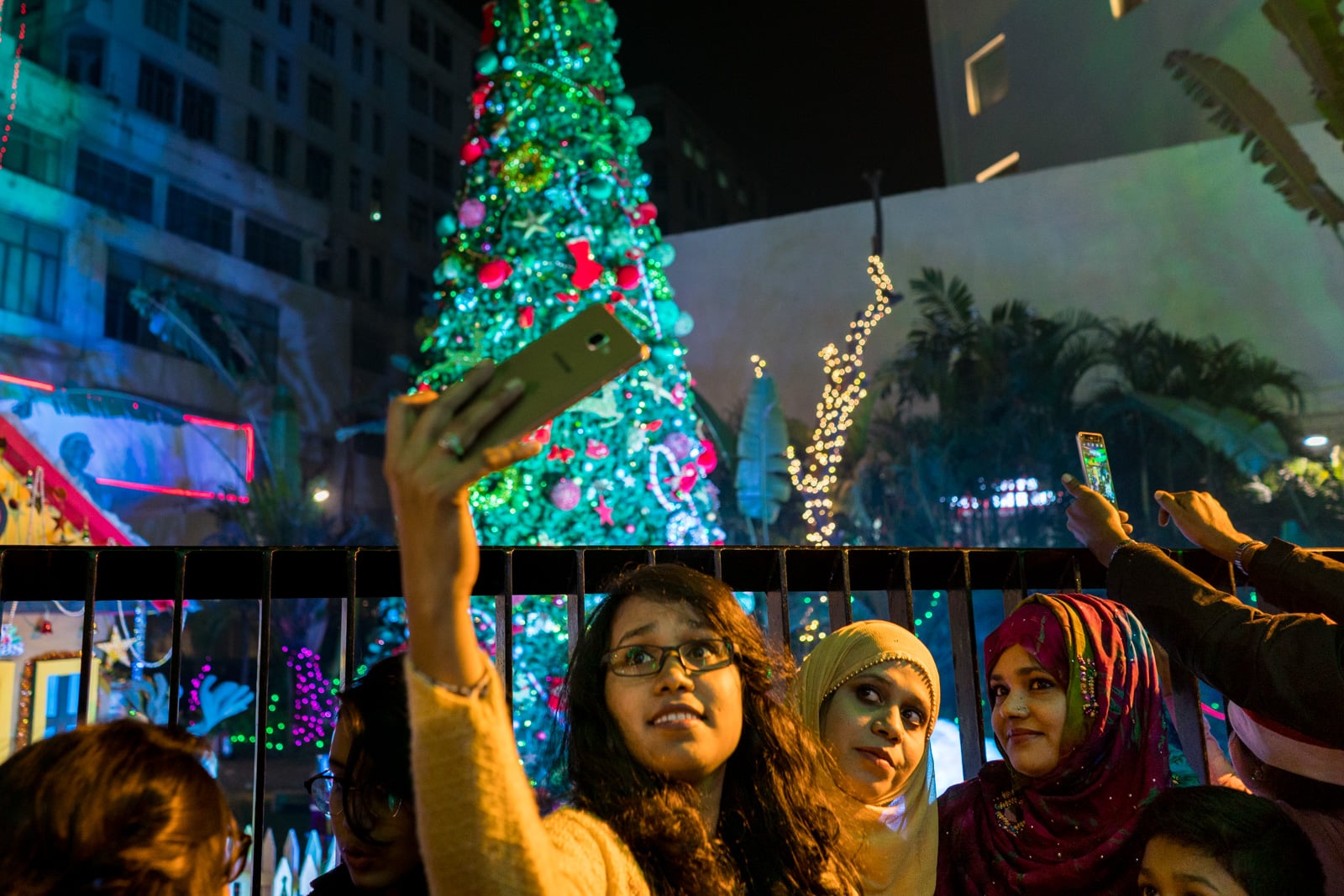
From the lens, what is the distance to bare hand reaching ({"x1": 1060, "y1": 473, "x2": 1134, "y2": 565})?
2.14m

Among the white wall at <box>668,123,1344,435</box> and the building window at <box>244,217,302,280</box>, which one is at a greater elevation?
the building window at <box>244,217,302,280</box>

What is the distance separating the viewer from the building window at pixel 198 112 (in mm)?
15133

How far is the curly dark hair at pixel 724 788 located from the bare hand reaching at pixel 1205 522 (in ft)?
3.81

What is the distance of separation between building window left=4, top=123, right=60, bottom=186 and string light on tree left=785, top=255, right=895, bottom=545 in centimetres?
939

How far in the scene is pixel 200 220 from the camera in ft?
49.8

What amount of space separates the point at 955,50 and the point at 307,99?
11090mm

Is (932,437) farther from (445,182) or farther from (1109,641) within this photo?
(445,182)

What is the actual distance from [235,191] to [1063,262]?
493 inches

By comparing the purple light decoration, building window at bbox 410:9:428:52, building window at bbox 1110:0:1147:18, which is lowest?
the purple light decoration

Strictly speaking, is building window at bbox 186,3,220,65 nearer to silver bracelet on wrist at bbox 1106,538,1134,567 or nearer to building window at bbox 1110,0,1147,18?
building window at bbox 1110,0,1147,18

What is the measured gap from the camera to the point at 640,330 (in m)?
6.32

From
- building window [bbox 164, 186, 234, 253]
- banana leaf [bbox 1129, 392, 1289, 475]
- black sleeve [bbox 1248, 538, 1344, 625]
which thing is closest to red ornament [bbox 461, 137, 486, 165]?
black sleeve [bbox 1248, 538, 1344, 625]

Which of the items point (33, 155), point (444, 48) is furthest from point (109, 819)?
point (444, 48)

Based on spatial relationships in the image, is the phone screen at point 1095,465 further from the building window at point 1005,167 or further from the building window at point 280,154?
the building window at point 280,154
